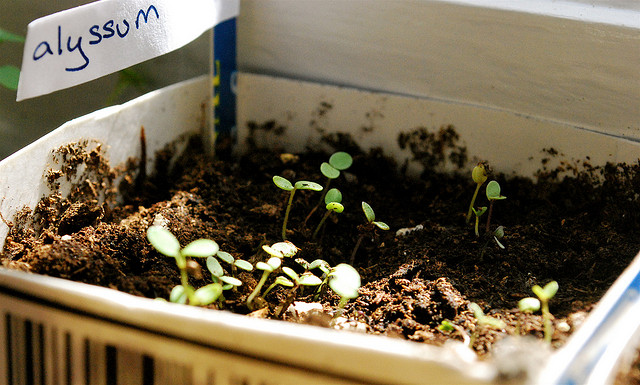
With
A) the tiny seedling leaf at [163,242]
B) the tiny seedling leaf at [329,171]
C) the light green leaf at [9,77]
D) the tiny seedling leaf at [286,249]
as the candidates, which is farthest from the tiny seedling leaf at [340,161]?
the light green leaf at [9,77]

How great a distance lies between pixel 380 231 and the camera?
0.98 m

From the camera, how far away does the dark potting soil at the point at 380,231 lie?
0.77 metres

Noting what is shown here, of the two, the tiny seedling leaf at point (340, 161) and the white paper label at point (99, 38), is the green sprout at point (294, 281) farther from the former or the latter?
the white paper label at point (99, 38)

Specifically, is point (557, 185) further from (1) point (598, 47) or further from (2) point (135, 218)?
(2) point (135, 218)

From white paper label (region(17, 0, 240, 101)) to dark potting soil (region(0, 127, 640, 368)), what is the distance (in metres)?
0.14

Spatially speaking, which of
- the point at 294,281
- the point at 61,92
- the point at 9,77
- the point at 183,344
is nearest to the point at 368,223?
the point at 294,281

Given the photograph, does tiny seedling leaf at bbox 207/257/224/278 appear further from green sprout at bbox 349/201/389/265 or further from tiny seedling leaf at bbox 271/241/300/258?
Result: green sprout at bbox 349/201/389/265

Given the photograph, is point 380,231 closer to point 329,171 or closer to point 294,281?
point 329,171

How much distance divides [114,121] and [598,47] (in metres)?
0.78

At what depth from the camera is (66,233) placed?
0.88 meters

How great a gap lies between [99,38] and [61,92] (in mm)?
582

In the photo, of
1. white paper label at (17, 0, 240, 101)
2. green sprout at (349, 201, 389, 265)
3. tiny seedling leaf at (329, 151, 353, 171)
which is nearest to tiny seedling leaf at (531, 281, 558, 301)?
green sprout at (349, 201, 389, 265)

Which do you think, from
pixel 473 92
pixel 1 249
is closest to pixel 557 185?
pixel 473 92

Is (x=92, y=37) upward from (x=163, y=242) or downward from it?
upward
